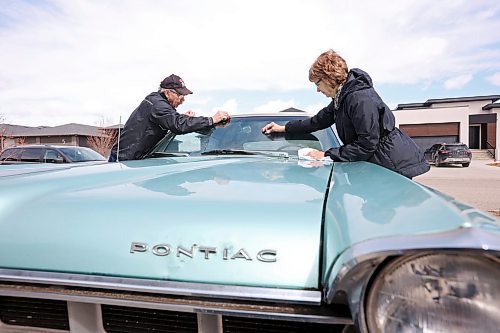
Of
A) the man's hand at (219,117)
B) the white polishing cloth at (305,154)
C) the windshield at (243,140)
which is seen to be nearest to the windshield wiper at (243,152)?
the windshield at (243,140)

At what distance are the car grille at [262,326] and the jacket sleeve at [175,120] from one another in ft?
7.42

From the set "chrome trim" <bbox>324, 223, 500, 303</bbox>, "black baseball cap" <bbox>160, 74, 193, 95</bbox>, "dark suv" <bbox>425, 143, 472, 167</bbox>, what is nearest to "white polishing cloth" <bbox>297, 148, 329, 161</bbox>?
"black baseball cap" <bbox>160, 74, 193, 95</bbox>

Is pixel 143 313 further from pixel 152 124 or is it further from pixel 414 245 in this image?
pixel 152 124

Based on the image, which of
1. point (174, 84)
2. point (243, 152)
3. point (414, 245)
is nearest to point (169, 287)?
point (414, 245)

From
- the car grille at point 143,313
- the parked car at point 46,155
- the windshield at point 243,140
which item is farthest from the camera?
the parked car at point 46,155

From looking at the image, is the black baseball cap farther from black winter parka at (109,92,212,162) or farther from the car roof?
the car roof

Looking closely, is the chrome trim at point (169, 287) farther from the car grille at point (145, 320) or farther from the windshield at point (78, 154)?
the windshield at point (78, 154)

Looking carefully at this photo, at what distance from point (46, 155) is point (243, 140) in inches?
366

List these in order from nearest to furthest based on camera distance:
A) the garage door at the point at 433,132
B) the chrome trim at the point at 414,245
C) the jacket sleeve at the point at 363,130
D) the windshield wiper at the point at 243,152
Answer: the chrome trim at the point at 414,245, the jacket sleeve at the point at 363,130, the windshield wiper at the point at 243,152, the garage door at the point at 433,132

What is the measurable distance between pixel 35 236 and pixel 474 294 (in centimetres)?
119

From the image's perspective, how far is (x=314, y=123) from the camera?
10.2ft

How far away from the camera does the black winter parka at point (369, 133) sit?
2555mm

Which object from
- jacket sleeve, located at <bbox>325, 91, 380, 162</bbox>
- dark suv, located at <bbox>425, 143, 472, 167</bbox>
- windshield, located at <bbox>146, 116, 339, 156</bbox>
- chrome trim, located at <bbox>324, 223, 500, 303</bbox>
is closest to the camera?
chrome trim, located at <bbox>324, 223, 500, 303</bbox>

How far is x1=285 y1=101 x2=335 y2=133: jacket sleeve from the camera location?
10.1ft
